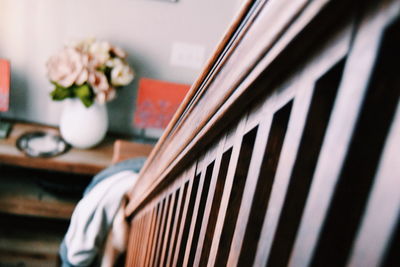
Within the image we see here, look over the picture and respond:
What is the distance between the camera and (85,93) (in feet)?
7.39

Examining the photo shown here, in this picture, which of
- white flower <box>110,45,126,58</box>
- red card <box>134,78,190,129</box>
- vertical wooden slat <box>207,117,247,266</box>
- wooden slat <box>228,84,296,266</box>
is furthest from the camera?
red card <box>134,78,190,129</box>

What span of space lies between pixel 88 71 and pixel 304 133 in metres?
1.97

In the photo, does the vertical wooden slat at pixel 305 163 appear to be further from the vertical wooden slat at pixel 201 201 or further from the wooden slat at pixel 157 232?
the wooden slat at pixel 157 232

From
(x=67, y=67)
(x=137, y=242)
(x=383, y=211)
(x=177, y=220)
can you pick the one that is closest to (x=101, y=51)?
(x=67, y=67)

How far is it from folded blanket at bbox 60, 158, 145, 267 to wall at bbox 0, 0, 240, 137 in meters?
0.96

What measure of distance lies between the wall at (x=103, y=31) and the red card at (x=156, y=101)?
141 millimetres

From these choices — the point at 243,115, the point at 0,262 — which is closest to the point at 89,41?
the point at 0,262

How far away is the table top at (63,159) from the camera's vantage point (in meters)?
2.22

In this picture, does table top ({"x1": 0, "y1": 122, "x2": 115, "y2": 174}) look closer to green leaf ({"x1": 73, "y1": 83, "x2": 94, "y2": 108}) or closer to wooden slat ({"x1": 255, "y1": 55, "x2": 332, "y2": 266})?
green leaf ({"x1": 73, "y1": 83, "x2": 94, "y2": 108})

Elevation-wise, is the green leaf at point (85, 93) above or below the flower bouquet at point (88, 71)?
below

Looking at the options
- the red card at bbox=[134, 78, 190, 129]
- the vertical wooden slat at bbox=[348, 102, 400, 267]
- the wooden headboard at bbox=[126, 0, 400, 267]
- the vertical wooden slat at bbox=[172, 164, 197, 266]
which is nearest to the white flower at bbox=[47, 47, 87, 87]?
the red card at bbox=[134, 78, 190, 129]

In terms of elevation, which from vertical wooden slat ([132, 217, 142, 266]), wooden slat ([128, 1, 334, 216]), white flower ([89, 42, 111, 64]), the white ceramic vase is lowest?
vertical wooden slat ([132, 217, 142, 266])

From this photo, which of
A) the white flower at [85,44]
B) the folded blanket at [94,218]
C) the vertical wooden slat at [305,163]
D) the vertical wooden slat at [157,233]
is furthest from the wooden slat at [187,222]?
the white flower at [85,44]

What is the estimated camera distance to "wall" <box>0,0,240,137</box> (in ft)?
7.69
